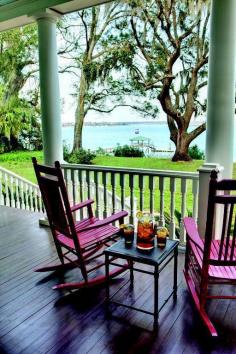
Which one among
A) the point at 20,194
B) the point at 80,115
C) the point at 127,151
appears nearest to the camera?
the point at 20,194

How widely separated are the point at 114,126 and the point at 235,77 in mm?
7545

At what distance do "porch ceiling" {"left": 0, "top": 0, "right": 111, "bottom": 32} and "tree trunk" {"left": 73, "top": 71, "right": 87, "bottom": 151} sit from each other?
511 cm

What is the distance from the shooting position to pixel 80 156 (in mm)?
9805

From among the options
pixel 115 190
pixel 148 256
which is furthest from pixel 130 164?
pixel 148 256

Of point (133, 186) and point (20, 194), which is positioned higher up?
point (133, 186)

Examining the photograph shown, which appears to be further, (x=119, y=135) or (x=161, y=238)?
(x=119, y=135)

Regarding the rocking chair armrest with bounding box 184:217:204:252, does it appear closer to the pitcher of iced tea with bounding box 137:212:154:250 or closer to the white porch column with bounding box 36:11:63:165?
the pitcher of iced tea with bounding box 137:212:154:250

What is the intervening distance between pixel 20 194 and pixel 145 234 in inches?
160

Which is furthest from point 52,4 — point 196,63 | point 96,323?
point 196,63

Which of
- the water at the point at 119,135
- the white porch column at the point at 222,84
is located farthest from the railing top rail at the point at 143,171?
the water at the point at 119,135

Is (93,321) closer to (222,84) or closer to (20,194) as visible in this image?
(222,84)

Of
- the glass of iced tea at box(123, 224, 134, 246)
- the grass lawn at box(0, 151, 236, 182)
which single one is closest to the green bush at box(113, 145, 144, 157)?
the grass lawn at box(0, 151, 236, 182)

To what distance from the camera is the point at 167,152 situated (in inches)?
380

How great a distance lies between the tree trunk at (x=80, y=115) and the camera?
9.57 meters
